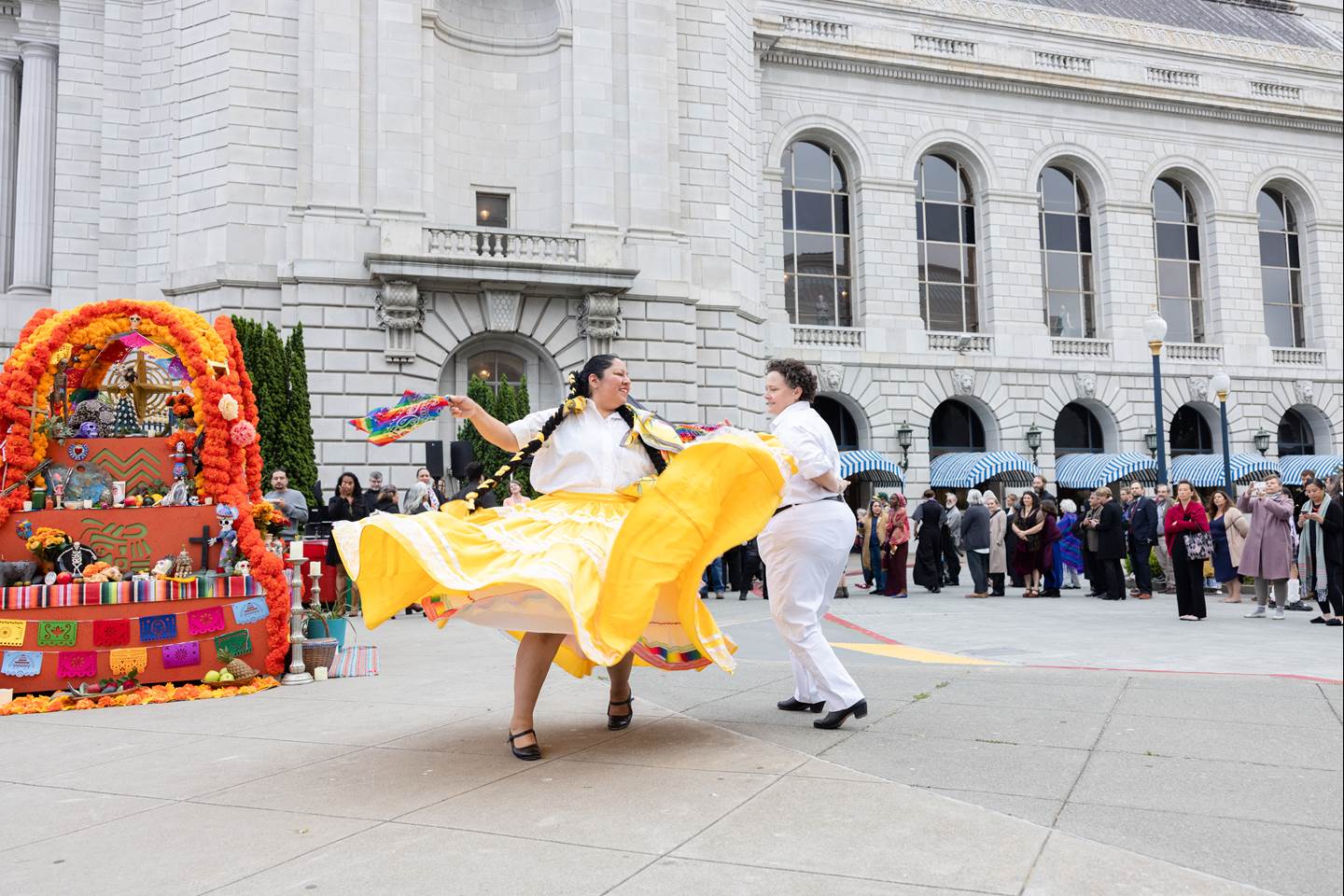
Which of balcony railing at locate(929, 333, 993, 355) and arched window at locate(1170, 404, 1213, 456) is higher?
balcony railing at locate(929, 333, 993, 355)

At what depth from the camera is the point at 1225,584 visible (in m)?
17.0

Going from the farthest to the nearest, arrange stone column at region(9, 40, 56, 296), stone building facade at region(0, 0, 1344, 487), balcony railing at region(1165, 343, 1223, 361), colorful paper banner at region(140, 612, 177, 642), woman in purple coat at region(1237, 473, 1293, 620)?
balcony railing at region(1165, 343, 1223, 361), stone column at region(9, 40, 56, 296), stone building facade at region(0, 0, 1344, 487), woman in purple coat at region(1237, 473, 1293, 620), colorful paper banner at region(140, 612, 177, 642)

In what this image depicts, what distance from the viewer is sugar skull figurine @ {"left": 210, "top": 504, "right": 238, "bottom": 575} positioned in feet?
28.5

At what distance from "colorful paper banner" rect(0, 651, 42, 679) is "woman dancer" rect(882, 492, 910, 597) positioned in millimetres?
13337

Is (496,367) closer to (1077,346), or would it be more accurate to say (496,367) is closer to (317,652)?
(317,652)

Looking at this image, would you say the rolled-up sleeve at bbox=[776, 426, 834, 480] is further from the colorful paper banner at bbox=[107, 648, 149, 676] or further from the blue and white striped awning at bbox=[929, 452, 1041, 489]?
the blue and white striped awning at bbox=[929, 452, 1041, 489]

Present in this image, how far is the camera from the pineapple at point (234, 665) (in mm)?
8258

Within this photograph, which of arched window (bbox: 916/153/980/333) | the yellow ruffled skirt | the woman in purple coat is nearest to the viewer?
the yellow ruffled skirt

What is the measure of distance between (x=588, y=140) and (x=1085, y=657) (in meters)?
16.6

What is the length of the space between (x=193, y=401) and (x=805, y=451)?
644 cm

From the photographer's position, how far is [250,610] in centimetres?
856

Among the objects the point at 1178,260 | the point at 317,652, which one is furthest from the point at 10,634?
the point at 1178,260

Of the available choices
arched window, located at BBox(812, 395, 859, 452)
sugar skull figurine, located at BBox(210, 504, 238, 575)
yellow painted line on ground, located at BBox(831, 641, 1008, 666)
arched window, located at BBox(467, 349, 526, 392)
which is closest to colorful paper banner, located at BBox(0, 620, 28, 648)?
sugar skull figurine, located at BBox(210, 504, 238, 575)

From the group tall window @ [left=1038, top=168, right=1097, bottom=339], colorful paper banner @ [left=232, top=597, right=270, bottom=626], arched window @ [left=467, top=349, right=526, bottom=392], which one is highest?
tall window @ [left=1038, top=168, right=1097, bottom=339]
